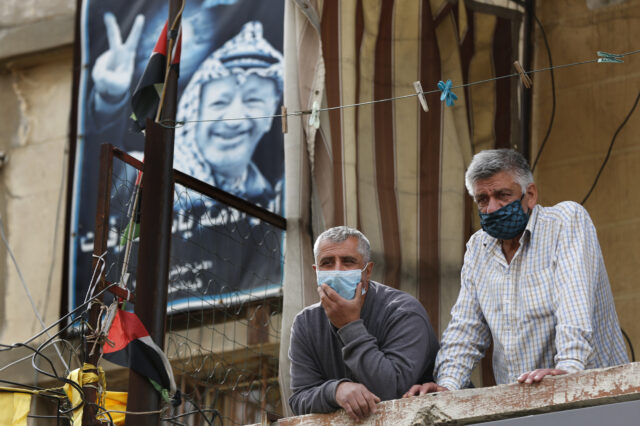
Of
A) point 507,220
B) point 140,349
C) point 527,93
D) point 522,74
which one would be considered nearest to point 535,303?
point 507,220

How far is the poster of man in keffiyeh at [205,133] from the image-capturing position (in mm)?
7812

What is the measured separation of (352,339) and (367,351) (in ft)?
0.27

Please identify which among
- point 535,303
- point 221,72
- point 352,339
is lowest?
point 352,339

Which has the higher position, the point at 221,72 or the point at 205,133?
the point at 221,72

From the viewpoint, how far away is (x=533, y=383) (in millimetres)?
4066

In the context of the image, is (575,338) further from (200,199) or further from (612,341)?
(200,199)

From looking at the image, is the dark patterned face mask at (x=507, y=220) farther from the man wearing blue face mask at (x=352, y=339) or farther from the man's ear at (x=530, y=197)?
the man wearing blue face mask at (x=352, y=339)

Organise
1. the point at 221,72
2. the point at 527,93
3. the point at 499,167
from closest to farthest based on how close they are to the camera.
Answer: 1. the point at 499,167
2. the point at 527,93
3. the point at 221,72

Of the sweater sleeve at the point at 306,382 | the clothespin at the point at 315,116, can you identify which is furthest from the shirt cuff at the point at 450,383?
the clothespin at the point at 315,116

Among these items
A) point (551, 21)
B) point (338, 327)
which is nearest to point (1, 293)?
point (551, 21)

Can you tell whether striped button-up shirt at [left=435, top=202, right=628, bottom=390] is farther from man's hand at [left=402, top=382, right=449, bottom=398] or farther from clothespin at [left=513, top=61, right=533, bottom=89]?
clothespin at [left=513, top=61, right=533, bottom=89]

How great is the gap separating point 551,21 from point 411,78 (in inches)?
63.1

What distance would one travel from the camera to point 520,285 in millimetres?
4555

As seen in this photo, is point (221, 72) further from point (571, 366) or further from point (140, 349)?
point (571, 366)
